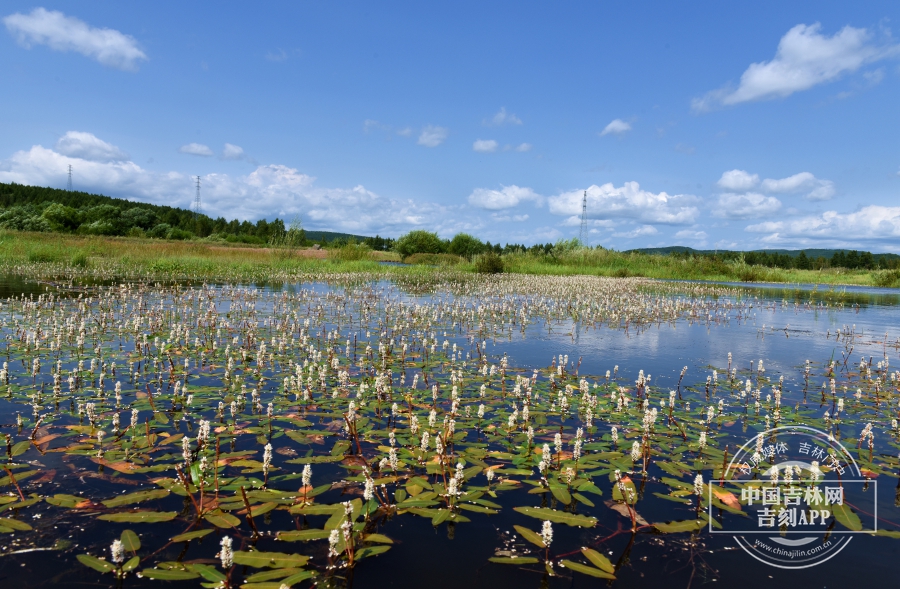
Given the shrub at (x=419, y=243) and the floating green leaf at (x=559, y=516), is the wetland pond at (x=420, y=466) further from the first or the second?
the shrub at (x=419, y=243)

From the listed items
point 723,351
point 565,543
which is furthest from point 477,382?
point 723,351

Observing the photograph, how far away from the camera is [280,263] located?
37938 mm

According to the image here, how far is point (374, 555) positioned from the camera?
3.36 metres

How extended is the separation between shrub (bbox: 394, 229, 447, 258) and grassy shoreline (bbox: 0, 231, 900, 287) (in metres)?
31.9

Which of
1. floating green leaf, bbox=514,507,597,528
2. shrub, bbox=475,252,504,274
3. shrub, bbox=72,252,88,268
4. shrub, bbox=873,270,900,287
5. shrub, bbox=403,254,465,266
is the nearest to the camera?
floating green leaf, bbox=514,507,597,528

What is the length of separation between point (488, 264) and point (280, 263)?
17.0m

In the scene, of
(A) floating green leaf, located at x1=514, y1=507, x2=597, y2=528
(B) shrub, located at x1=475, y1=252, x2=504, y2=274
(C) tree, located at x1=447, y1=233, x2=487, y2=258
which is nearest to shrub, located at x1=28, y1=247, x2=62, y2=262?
(B) shrub, located at x1=475, y1=252, x2=504, y2=274

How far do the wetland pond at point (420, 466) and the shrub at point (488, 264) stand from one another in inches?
1244

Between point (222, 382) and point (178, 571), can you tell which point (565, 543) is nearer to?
point (178, 571)

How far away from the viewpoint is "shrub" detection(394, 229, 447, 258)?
81.4 metres

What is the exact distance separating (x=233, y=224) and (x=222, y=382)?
145321 millimetres

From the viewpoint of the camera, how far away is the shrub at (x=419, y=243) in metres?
81.4

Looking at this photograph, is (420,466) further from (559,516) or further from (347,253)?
(347,253)

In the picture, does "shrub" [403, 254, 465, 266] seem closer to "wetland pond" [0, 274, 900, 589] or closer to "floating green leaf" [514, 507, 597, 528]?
"wetland pond" [0, 274, 900, 589]
